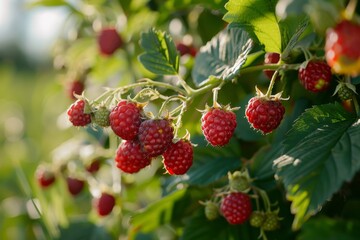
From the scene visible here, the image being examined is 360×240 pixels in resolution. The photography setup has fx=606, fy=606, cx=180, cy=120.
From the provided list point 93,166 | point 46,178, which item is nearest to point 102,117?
point 93,166

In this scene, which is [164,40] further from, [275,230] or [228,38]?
[275,230]

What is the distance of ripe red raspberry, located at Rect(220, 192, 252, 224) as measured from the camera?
1442mm

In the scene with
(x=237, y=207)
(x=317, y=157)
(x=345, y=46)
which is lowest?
(x=237, y=207)

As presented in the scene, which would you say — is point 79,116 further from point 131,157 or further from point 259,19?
point 259,19

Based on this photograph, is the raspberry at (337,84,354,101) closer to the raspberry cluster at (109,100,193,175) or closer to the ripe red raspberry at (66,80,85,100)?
the raspberry cluster at (109,100,193,175)

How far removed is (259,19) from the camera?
50.1 inches

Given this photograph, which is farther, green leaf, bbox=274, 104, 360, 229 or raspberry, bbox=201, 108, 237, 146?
raspberry, bbox=201, 108, 237, 146

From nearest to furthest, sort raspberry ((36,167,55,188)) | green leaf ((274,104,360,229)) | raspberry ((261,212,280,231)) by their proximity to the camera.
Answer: green leaf ((274,104,360,229))
raspberry ((261,212,280,231))
raspberry ((36,167,55,188))

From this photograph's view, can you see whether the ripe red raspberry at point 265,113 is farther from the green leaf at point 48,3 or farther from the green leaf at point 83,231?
the green leaf at point 48,3

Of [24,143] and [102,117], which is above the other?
[102,117]

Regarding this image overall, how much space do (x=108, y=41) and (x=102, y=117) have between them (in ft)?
2.60

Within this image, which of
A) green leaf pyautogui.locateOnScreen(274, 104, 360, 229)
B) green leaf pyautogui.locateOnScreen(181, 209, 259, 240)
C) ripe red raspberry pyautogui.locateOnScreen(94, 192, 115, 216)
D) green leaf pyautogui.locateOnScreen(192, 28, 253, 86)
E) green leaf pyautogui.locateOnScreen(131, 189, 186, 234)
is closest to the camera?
green leaf pyautogui.locateOnScreen(274, 104, 360, 229)

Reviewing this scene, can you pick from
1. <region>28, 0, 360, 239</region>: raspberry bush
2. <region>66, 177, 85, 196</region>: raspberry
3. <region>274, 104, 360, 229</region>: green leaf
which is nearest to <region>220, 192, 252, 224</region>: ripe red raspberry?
<region>28, 0, 360, 239</region>: raspberry bush

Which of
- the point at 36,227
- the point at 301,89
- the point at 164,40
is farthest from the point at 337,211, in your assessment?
the point at 36,227
